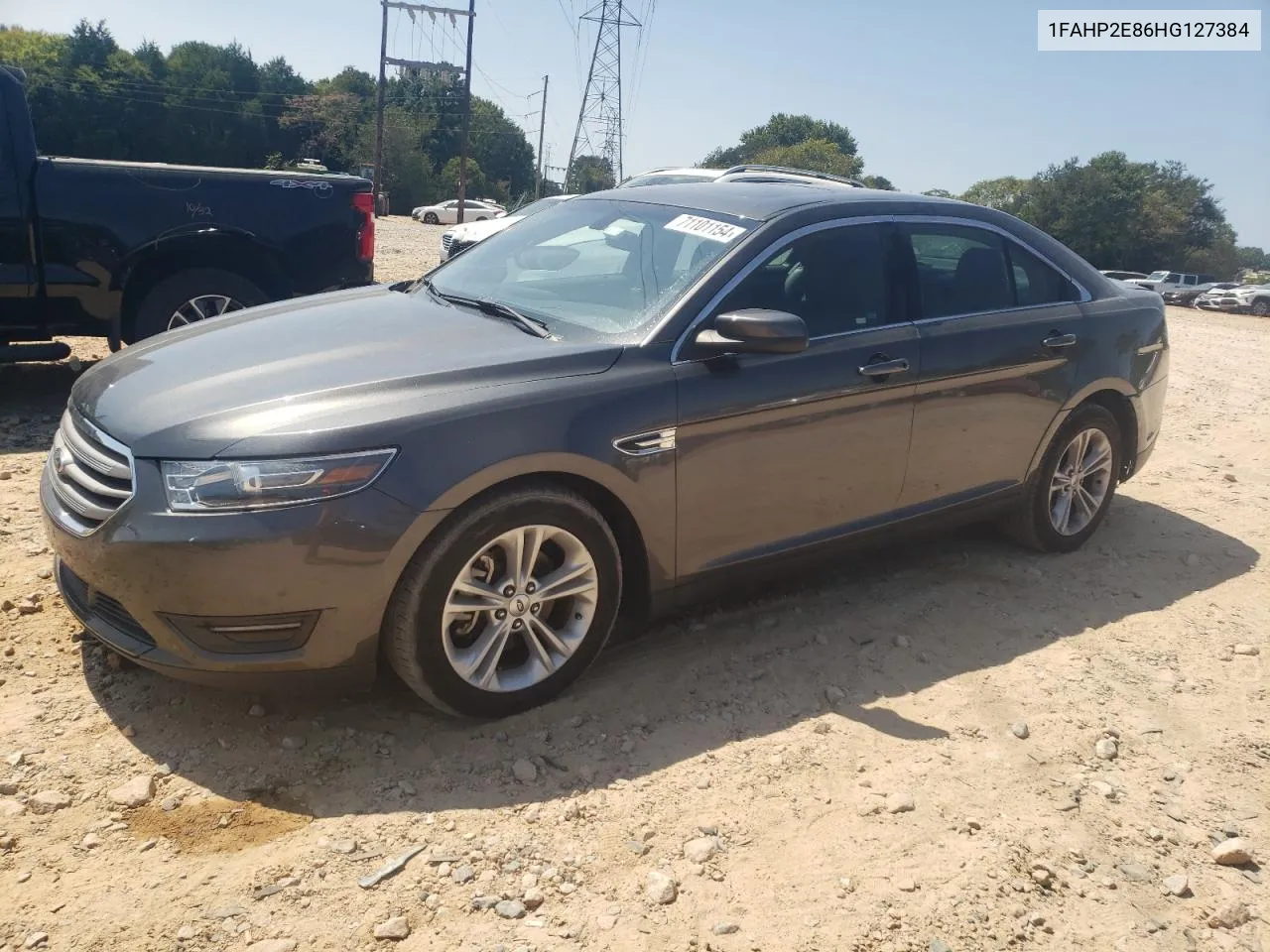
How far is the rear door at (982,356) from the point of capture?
14.1 ft

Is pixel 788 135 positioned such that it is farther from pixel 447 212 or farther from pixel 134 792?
pixel 134 792

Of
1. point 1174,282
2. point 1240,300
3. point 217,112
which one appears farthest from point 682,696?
point 217,112

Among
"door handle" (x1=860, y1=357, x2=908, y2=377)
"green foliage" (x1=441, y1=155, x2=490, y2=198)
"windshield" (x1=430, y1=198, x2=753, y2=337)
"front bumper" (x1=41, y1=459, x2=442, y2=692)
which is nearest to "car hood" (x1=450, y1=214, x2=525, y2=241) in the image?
"windshield" (x1=430, y1=198, x2=753, y2=337)

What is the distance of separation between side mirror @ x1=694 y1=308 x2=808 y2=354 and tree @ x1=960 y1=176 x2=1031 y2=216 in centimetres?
6982

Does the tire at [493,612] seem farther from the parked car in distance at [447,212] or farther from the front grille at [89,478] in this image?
the parked car in distance at [447,212]

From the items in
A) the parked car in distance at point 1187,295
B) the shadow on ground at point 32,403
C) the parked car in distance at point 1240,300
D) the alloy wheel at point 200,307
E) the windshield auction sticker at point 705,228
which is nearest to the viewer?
the windshield auction sticker at point 705,228

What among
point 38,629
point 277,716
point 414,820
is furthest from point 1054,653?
point 38,629

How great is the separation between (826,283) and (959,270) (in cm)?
83

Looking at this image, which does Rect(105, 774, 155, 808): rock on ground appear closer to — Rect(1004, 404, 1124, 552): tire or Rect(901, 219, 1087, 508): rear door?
Rect(901, 219, 1087, 508): rear door

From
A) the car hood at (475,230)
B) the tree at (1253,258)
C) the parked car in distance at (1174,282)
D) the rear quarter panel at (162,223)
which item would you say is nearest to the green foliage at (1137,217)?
the tree at (1253,258)

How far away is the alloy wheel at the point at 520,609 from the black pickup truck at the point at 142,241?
14.9ft

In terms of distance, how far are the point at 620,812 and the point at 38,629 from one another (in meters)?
2.26

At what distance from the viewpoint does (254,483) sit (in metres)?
2.83

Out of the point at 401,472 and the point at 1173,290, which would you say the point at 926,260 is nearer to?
the point at 401,472
